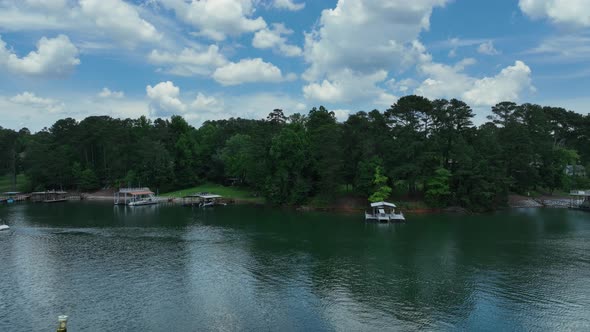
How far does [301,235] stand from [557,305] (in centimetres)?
2925

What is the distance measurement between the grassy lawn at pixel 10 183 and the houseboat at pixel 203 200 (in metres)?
50.0

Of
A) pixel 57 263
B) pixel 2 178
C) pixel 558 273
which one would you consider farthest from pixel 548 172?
pixel 2 178

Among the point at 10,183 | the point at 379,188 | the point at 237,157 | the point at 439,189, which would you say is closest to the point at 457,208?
the point at 439,189

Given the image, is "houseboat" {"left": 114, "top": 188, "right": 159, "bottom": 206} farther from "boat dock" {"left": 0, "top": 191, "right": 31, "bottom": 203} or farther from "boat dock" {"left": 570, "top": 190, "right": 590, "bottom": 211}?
"boat dock" {"left": 570, "top": 190, "right": 590, "bottom": 211}

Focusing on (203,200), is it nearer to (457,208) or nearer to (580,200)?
(457,208)

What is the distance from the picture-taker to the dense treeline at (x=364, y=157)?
72625 mm

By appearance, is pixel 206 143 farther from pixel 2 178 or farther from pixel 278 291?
pixel 278 291

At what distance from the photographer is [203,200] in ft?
293

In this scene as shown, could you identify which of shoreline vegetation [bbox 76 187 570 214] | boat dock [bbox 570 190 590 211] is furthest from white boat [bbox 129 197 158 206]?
boat dock [bbox 570 190 590 211]

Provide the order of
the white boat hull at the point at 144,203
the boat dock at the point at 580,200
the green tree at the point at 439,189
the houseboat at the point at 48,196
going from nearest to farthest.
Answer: the green tree at the point at 439,189, the boat dock at the point at 580,200, the white boat hull at the point at 144,203, the houseboat at the point at 48,196

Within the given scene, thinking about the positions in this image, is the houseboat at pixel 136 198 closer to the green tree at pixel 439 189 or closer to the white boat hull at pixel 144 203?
the white boat hull at pixel 144 203

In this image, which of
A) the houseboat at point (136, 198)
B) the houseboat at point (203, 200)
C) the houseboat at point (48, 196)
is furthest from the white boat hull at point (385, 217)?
the houseboat at point (48, 196)

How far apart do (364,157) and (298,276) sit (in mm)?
44578

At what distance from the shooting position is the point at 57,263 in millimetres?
38156
